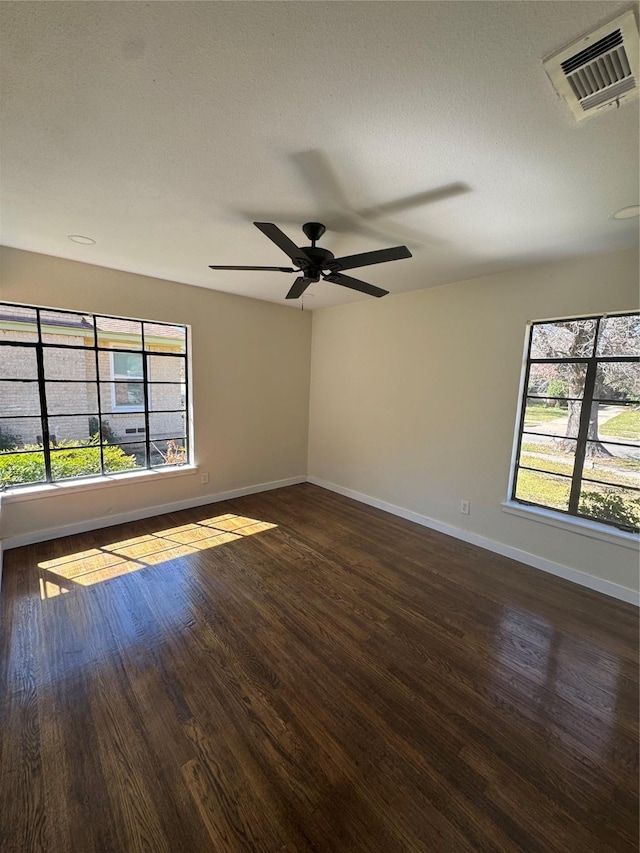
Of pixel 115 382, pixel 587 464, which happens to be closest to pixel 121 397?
pixel 115 382

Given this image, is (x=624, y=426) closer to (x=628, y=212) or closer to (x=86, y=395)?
(x=628, y=212)

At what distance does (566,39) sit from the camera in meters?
1.05

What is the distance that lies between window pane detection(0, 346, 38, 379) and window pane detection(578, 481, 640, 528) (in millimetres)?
5066

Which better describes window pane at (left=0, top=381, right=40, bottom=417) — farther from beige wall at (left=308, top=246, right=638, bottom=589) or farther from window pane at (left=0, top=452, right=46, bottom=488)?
beige wall at (left=308, top=246, right=638, bottom=589)

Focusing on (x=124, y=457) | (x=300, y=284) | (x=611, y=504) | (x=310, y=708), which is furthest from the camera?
(x=124, y=457)

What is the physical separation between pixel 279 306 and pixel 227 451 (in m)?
2.12

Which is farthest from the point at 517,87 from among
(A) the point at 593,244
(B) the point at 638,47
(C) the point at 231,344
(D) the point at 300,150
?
(C) the point at 231,344

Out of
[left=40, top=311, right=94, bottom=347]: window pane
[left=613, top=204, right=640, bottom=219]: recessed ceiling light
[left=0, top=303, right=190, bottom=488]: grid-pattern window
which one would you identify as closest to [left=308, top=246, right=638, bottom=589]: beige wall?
[left=613, top=204, right=640, bottom=219]: recessed ceiling light

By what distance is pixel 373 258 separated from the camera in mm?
2014

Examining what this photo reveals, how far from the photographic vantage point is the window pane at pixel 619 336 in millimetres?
2637

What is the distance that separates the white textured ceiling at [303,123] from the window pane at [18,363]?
3.68 ft

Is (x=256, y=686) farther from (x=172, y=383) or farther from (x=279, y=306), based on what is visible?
(x=279, y=306)

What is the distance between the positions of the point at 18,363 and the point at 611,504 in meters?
5.29

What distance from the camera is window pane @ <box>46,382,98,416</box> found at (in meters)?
3.31
